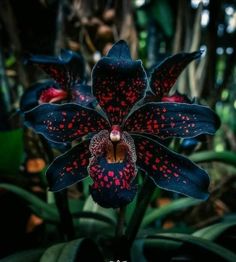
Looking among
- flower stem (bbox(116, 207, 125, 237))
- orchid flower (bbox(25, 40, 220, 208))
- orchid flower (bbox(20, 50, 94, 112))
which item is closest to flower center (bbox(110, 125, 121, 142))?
orchid flower (bbox(25, 40, 220, 208))

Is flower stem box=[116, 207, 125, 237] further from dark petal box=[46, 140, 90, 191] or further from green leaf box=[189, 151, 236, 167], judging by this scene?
green leaf box=[189, 151, 236, 167]

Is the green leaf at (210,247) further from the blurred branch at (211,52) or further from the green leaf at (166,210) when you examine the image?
the blurred branch at (211,52)

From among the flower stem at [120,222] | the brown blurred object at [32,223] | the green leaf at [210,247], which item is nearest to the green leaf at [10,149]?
the brown blurred object at [32,223]

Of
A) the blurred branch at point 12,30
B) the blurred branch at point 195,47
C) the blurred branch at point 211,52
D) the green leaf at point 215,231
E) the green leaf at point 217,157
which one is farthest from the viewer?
the blurred branch at point 12,30

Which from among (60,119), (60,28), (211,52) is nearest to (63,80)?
(60,119)

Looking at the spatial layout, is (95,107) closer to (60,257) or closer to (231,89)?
(60,257)

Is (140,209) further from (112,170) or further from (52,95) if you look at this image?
(52,95)
